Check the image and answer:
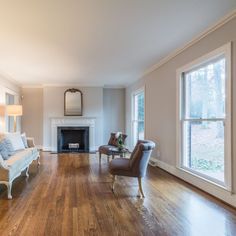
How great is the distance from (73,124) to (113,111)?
166 cm

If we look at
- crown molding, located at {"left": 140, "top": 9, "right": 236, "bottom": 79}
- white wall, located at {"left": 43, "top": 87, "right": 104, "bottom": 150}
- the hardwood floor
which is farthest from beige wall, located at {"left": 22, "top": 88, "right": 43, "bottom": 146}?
crown molding, located at {"left": 140, "top": 9, "right": 236, "bottom": 79}

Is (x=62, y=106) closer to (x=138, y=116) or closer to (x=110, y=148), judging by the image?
(x=138, y=116)

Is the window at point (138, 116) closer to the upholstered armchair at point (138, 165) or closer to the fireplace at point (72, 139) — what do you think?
the fireplace at point (72, 139)

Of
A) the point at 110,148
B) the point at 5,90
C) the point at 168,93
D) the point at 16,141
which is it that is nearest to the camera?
the point at 168,93

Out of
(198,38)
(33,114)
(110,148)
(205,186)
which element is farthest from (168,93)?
(33,114)

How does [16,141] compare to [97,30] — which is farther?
[16,141]

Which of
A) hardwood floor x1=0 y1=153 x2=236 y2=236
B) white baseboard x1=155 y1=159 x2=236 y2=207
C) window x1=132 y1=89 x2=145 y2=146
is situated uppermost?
window x1=132 y1=89 x2=145 y2=146

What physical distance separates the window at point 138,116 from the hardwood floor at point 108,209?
3.20 metres

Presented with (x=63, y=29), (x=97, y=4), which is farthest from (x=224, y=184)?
(x=63, y=29)

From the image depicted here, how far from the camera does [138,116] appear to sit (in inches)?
319

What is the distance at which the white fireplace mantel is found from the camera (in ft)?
28.8

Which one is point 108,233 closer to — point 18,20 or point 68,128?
point 18,20

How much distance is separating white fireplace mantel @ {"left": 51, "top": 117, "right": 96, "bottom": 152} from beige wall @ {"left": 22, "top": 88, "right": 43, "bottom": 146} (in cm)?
68

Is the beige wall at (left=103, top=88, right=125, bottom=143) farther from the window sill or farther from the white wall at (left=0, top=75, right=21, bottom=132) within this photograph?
the window sill
